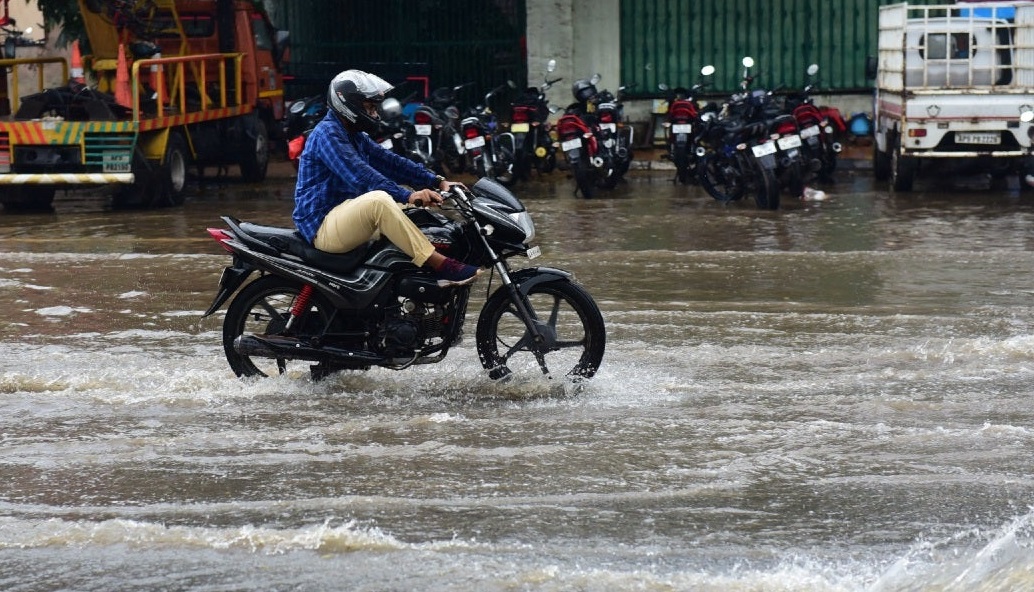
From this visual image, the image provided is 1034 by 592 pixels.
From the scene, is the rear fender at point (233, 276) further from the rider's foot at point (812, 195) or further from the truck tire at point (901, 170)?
the truck tire at point (901, 170)

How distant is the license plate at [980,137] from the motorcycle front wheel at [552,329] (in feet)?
28.2

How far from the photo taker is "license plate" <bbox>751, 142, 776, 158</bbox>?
13602mm

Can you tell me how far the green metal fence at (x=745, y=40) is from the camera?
62.3ft

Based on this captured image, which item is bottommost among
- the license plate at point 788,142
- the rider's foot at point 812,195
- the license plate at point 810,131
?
the rider's foot at point 812,195

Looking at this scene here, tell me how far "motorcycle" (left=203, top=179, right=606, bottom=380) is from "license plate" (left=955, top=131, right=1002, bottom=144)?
8594 millimetres

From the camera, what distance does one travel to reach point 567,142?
592 inches

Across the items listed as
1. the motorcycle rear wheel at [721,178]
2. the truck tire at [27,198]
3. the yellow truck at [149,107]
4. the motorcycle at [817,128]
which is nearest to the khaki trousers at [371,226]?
the motorcycle rear wheel at [721,178]

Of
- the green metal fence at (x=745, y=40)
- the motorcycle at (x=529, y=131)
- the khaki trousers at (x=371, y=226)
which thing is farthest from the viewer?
the green metal fence at (x=745, y=40)

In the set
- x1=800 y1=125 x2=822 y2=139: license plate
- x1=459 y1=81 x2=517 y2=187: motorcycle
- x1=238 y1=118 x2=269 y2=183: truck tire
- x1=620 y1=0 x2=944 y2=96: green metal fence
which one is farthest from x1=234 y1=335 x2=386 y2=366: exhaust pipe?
x1=620 y1=0 x2=944 y2=96: green metal fence

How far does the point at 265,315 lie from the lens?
7051 millimetres

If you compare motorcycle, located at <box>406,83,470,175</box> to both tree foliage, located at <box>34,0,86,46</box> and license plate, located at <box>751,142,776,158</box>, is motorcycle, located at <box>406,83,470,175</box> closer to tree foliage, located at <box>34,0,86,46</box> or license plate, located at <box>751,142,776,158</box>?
license plate, located at <box>751,142,776,158</box>

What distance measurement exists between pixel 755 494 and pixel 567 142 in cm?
1014

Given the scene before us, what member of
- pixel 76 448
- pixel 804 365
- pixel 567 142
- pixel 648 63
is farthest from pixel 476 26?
pixel 76 448

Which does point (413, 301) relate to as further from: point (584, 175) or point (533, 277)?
point (584, 175)
